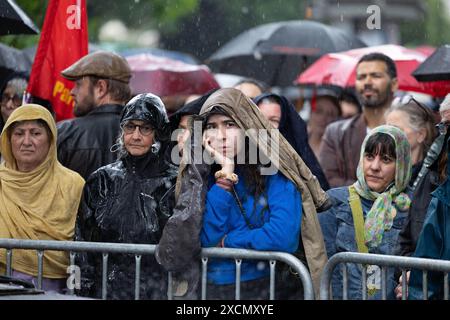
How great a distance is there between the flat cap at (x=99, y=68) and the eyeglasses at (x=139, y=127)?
4.21 feet

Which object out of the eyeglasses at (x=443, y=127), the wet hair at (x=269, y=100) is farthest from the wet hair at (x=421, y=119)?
the eyeglasses at (x=443, y=127)

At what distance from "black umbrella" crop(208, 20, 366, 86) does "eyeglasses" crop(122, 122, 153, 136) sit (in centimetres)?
682

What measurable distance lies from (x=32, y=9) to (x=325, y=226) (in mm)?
10915

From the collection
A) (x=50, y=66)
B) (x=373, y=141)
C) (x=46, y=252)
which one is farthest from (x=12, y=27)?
Answer: (x=373, y=141)

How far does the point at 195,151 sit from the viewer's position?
6.67 meters

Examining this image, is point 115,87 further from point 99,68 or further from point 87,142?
point 87,142

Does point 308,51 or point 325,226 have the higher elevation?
point 308,51

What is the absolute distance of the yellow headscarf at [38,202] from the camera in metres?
7.25

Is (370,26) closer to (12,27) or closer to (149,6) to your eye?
(12,27)

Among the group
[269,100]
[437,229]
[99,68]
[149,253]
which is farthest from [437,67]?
[149,253]

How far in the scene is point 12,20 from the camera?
895 centimetres

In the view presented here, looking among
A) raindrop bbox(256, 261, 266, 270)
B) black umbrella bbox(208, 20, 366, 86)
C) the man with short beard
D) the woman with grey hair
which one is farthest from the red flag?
black umbrella bbox(208, 20, 366, 86)

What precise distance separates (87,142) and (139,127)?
109 centimetres
